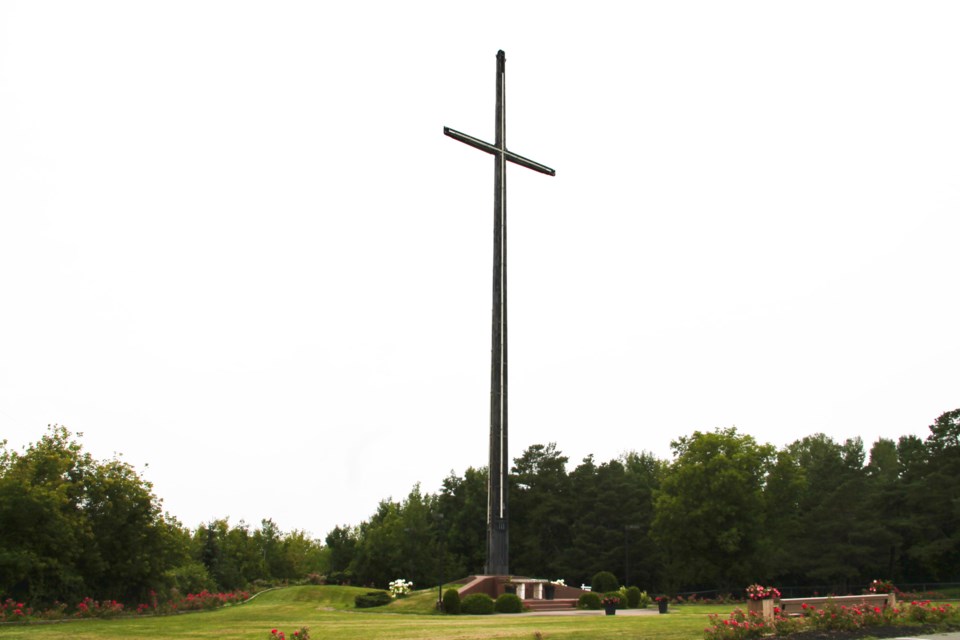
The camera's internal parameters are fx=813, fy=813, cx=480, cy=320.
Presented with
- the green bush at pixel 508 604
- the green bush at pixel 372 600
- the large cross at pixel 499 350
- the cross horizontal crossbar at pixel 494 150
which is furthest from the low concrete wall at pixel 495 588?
the cross horizontal crossbar at pixel 494 150

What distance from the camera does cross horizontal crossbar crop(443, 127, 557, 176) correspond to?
38406mm

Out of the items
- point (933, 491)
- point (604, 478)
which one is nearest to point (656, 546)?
point (604, 478)

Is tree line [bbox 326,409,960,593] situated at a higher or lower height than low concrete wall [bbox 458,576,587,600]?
higher

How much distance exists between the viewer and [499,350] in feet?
124

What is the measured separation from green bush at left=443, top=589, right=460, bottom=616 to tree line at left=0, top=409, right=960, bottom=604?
16.7 ft

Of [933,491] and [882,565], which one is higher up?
[933,491]

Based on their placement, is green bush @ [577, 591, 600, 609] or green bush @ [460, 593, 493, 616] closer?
green bush @ [460, 593, 493, 616]

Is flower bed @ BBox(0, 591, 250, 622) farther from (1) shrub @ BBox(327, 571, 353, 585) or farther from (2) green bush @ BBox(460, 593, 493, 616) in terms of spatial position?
(1) shrub @ BBox(327, 571, 353, 585)

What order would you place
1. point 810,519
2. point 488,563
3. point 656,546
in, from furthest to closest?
point 656,546
point 810,519
point 488,563

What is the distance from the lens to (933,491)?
5072cm

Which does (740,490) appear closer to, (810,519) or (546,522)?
(810,519)

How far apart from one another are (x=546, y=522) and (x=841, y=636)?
52166mm

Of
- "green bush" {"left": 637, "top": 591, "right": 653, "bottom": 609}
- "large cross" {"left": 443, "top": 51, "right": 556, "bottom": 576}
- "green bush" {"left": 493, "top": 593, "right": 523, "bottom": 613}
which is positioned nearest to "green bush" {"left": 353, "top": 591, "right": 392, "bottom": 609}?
"large cross" {"left": 443, "top": 51, "right": 556, "bottom": 576}

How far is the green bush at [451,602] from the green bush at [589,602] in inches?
226
